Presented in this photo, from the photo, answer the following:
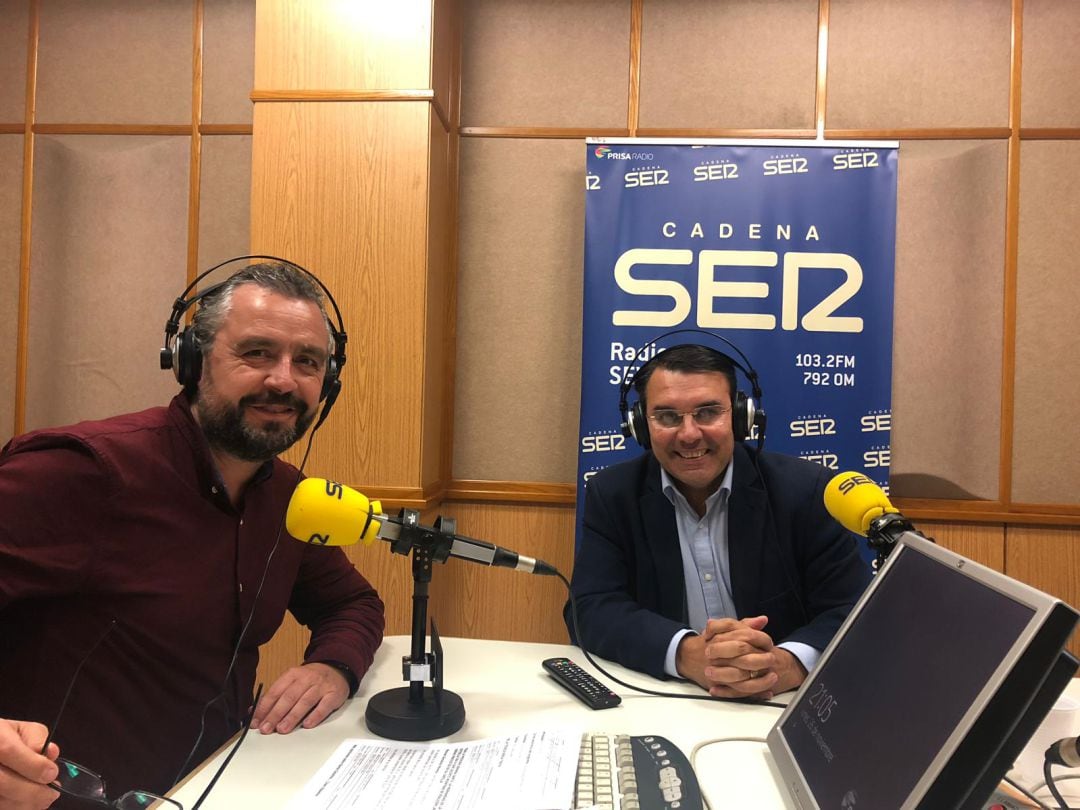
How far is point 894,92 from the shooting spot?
10.2 feet

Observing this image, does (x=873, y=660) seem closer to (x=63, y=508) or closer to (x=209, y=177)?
(x=63, y=508)

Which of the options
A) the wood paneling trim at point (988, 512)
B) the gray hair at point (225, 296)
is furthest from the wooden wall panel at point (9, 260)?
the gray hair at point (225, 296)

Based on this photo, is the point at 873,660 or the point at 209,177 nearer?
the point at 873,660

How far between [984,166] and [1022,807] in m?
2.91

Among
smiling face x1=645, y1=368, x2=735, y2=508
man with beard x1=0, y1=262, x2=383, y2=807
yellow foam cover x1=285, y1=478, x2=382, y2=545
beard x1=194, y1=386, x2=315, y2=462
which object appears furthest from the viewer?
smiling face x1=645, y1=368, x2=735, y2=508

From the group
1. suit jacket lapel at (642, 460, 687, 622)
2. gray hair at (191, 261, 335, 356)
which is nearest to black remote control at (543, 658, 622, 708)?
suit jacket lapel at (642, 460, 687, 622)

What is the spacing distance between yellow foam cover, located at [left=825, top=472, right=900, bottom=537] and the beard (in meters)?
1.01

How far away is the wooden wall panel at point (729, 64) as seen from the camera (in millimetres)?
3143

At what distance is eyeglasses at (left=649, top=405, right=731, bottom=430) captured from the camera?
1865 mm

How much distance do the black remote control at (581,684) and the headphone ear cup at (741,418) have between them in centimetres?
76

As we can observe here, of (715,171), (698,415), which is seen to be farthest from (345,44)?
(698,415)

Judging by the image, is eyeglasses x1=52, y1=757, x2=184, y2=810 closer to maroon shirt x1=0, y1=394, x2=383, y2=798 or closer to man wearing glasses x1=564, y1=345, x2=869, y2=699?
maroon shirt x1=0, y1=394, x2=383, y2=798

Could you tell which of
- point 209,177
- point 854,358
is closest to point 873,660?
point 854,358

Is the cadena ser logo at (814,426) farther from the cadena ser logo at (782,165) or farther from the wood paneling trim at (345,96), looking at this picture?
the wood paneling trim at (345,96)
